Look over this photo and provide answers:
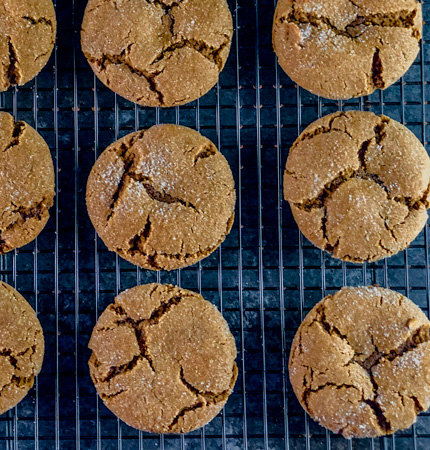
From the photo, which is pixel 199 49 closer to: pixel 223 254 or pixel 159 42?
pixel 159 42

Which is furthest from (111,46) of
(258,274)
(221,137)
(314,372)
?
(314,372)

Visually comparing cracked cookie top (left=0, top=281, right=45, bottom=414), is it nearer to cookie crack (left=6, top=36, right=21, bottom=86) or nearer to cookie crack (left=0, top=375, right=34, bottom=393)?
cookie crack (left=0, top=375, right=34, bottom=393)

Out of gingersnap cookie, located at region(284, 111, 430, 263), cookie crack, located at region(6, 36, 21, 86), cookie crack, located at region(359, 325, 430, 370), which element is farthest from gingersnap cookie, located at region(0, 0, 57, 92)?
cookie crack, located at region(359, 325, 430, 370)

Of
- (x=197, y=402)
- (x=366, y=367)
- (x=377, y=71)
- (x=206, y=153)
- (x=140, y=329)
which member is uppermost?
(x=377, y=71)

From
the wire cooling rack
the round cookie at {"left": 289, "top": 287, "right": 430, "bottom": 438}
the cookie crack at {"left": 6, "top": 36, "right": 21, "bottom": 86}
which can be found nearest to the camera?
the round cookie at {"left": 289, "top": 287, "right": 430, "bottom": 438}

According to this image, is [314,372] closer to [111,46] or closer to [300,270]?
[300,270]

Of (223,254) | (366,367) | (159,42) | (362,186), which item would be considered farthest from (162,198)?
(366,367)

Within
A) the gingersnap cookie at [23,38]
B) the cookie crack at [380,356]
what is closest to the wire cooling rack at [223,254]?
the gingersnap cookie at [23,38]
